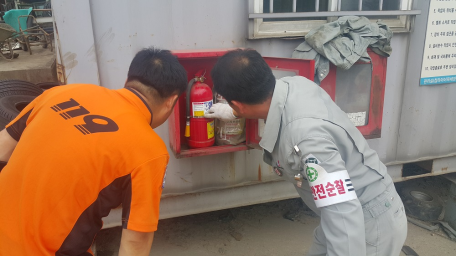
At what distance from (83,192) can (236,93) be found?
2.64ft

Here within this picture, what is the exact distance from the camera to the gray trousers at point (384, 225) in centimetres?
171

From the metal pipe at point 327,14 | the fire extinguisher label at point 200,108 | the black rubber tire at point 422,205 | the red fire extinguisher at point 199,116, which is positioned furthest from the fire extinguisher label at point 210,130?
the black rubber tire at point 422,205

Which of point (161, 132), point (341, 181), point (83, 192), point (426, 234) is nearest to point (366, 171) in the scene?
point (341, 181)

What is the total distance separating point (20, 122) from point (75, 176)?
1.56 feet

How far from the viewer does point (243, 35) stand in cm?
279

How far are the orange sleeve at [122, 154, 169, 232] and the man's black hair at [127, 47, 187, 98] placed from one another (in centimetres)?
39

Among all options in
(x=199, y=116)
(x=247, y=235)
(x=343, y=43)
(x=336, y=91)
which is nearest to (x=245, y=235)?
(x=247, y=235)

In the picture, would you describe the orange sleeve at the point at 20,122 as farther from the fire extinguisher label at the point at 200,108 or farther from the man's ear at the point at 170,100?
the fire extinguisher label at the point at 200,108

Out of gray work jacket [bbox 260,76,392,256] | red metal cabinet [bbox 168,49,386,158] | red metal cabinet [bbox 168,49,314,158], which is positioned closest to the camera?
gray work jacket [bbox 260,76,392,256]

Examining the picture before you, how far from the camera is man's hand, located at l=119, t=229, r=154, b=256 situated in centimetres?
131

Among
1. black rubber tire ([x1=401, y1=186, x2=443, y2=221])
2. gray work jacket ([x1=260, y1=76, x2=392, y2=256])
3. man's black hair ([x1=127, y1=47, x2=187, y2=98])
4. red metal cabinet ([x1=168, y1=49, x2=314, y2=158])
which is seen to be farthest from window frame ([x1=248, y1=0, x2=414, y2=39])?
black rubber tire ([x1=401, y1=186, x2=443, y2=221])

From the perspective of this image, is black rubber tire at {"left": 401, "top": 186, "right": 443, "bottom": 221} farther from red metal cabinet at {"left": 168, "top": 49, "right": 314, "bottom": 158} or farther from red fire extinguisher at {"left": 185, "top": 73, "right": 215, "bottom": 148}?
red fire extinguisher at {"left": 185, "top": 73, "right": 215, "bottom": 148}

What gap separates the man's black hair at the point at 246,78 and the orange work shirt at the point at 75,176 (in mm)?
505

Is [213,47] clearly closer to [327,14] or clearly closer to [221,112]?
[221,112]
